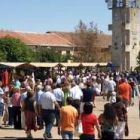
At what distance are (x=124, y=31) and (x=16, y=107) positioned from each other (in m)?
63.8

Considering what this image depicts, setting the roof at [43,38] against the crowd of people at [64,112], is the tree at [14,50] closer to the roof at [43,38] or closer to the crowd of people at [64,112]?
the roof at [43,38]

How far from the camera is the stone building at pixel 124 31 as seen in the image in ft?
263

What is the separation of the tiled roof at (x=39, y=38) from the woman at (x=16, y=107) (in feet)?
233

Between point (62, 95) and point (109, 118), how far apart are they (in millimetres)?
6627

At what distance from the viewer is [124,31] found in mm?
80500

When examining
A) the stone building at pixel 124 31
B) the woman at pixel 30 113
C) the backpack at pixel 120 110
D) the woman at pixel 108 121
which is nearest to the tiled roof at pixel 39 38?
the stone building at pixel 124 31

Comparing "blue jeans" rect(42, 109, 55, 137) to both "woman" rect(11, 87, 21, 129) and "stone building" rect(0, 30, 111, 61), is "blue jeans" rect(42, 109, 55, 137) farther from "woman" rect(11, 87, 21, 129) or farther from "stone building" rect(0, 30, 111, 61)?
"stone building" rect(0, 30, 111, 61)

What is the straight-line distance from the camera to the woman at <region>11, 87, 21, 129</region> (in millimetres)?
17850

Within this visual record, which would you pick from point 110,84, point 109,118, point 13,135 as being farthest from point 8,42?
point 109,118

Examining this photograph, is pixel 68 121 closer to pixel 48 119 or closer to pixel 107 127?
pixel 107 127

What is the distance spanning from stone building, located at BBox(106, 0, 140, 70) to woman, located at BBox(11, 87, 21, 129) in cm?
6216

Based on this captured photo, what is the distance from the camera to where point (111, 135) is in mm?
11180

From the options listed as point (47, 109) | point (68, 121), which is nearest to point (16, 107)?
point (47, 109)

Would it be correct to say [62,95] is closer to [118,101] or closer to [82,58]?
[118,101]
